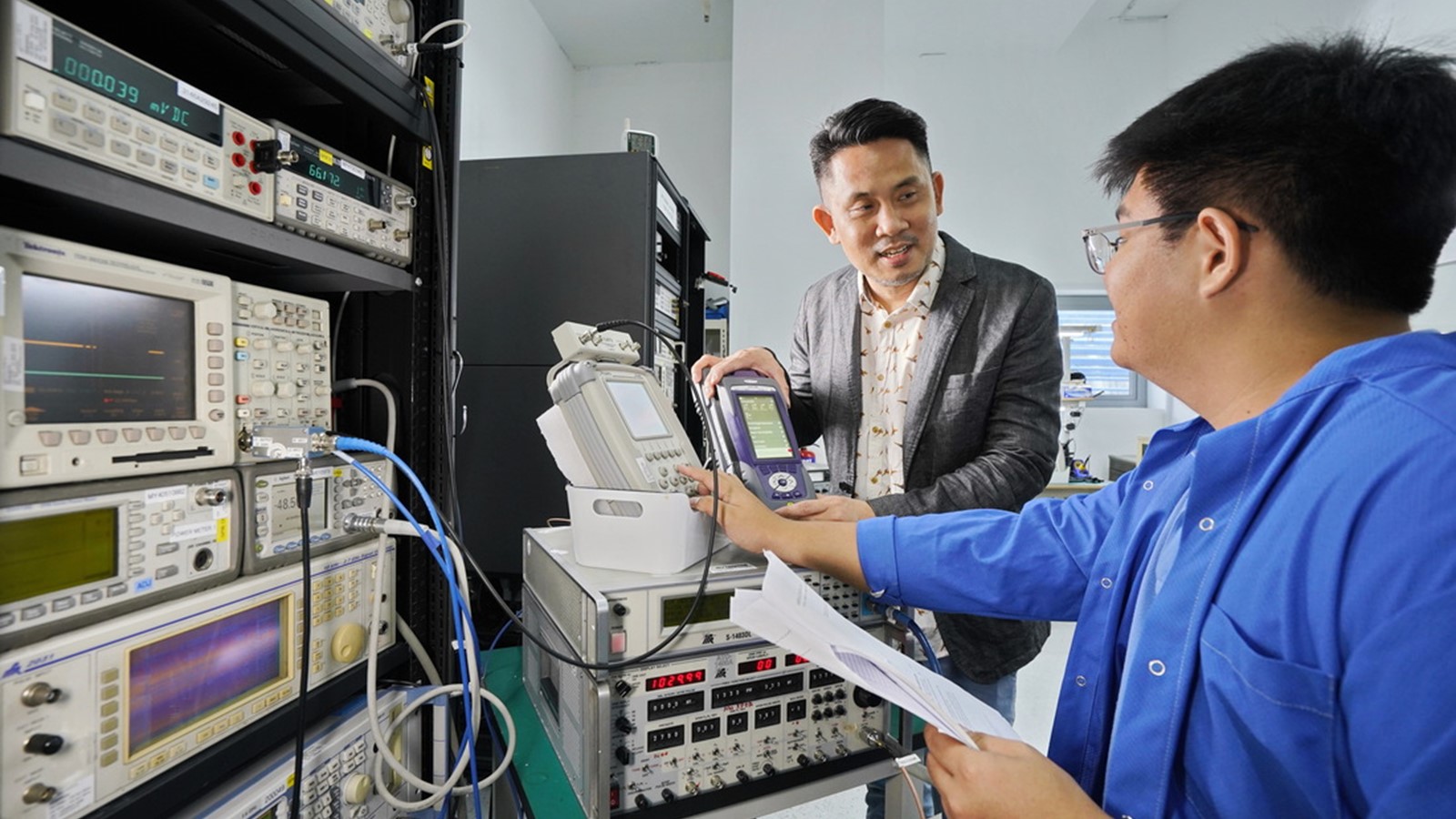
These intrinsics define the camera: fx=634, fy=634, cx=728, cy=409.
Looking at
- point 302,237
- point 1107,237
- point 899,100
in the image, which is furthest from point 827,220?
point 899,100

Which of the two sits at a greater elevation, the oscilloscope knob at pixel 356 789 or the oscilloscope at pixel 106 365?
the oscilloscope at pixel 106 365

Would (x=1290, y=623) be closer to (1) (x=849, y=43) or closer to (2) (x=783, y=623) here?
(2) (x=783, y=623)

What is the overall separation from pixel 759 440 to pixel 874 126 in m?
0.65

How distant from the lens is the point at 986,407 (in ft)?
3.91

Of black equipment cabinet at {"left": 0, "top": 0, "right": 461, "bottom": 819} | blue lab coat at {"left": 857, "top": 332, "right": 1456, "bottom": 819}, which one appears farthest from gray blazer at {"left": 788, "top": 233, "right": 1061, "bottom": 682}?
black equipment cabinet at {"left": 0, "top": 0, "right": 461, "bottom": 819}

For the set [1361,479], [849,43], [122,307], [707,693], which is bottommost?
[707,693]

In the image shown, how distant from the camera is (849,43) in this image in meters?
3.35

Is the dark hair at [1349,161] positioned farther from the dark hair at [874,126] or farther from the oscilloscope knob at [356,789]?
the oscilloscope knob at [356,789]

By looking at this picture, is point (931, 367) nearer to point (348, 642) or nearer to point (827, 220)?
point (827, 220)

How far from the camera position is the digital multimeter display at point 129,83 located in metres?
0.55

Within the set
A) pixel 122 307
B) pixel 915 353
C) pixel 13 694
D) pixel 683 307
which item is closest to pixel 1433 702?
pixel 915 353

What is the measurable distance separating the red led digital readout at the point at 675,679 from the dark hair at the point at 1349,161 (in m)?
0.76

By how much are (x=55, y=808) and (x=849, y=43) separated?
12.5ft

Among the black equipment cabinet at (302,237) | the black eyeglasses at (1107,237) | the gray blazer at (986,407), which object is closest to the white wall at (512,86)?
the black equipment cabinet at (302,237)
